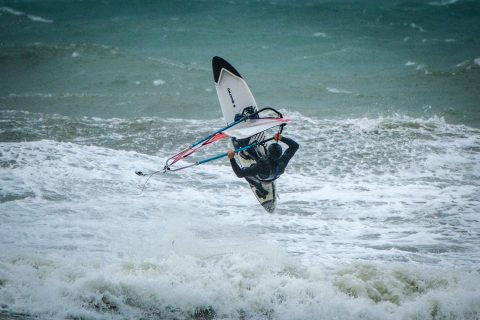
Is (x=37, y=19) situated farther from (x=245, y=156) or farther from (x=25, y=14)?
(x=245, y=156)

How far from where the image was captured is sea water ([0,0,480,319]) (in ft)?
23.2

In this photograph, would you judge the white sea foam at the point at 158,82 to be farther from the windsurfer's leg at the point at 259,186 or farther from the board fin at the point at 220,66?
the windsurfer's leg at the point at 259,186

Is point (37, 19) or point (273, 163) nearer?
point (273, 163)

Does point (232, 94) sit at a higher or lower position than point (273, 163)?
higher

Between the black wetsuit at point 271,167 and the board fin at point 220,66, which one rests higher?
the board fin at point 220,66

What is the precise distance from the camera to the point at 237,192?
10.9 metres

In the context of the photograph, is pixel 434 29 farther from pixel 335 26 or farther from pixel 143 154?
pixel 143 154

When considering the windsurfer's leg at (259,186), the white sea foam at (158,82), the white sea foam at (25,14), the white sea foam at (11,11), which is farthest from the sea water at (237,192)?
the white sea foam at (11,11)

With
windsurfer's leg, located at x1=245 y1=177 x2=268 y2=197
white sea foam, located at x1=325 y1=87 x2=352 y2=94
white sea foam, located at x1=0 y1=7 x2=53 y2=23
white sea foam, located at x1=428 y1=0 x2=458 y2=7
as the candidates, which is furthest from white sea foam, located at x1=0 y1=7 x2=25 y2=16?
windsurfer's leg, located at x1=245 y1=177 x2=268 y2=197

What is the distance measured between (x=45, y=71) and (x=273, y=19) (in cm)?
1355

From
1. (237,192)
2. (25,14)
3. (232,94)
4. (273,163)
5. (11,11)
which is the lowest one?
(237,192)

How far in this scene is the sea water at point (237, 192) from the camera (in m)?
7.08

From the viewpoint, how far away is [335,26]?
2942cm

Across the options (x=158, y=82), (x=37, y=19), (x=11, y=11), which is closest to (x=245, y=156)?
(x=158, y=82)
